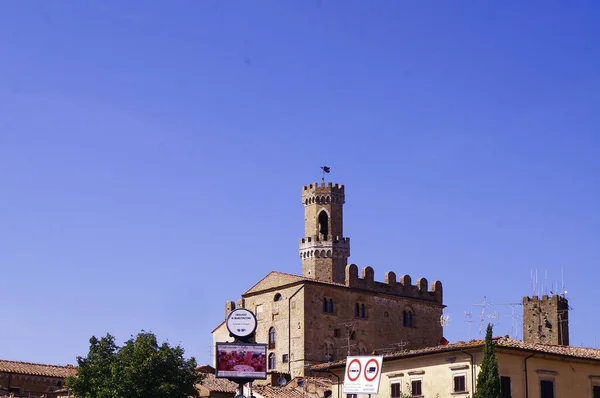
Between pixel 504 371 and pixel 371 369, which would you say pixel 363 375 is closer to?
pixel 371 369

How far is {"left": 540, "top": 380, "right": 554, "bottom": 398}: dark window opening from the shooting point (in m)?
52.3

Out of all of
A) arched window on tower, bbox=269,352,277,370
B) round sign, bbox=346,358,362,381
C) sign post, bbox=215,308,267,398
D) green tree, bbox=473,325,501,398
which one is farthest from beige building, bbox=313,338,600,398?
arched window on tower, bbox=269,352,277,370

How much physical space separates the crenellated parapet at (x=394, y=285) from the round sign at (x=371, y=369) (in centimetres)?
4455

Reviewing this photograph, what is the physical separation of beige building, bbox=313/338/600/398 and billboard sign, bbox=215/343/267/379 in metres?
14.0

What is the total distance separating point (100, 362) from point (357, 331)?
22873 millimetres

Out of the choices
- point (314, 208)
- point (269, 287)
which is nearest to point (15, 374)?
point (269, 287)

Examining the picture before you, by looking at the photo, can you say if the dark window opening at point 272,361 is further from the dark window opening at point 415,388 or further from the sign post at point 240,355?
the sign post at point 240,355

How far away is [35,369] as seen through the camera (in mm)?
82562

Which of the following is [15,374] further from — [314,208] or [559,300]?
[559,300]

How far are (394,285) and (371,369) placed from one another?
48.1m

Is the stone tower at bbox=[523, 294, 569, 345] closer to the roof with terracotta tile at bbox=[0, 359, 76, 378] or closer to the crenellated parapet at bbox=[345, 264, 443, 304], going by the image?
the crenellated parapet at bbox=[345, 264, 443, 304]

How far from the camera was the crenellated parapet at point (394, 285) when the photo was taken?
8562 centimetres

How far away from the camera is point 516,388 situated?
51.4m

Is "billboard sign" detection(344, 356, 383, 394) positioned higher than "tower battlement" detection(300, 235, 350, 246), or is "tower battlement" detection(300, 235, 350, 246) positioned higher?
"tower battlement" detection(300, 235, 350, 246)
